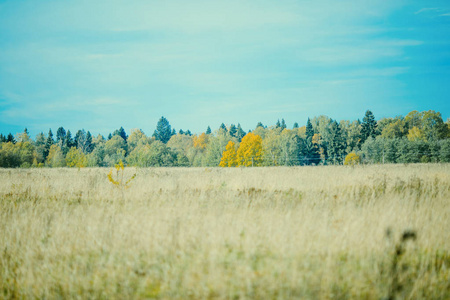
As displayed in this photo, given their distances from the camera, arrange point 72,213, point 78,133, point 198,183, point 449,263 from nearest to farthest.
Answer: point 449,263
point 72,213
point 198,183
point 78,133

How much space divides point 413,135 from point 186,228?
3171 inches

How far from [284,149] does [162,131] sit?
9007cm

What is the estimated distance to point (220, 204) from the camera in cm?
888

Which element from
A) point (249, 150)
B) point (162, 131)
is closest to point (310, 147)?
point (249, 150)

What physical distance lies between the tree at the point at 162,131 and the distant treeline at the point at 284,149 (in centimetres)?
2985

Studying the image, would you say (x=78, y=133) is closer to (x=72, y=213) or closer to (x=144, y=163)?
(x=144, y=163)

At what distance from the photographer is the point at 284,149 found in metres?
80.4

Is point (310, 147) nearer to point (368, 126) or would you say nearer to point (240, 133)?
point (368, 126)

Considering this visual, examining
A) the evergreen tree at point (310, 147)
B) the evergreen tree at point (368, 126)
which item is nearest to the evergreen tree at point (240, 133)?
the evergreen tree at point (310, 147)

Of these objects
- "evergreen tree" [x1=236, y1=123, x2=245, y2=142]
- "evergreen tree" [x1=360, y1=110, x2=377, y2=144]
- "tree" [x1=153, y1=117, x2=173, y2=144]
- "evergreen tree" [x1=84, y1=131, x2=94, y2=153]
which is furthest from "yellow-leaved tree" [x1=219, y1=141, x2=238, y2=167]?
"tree" [x1=153, y1=117, x2=173, y2=144]

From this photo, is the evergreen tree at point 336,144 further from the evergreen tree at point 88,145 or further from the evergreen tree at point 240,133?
the evergreen tree at point 88,145

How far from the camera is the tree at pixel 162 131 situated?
511 feet

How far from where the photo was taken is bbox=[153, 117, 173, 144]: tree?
156m

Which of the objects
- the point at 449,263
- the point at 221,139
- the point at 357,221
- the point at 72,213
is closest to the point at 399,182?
the point at 357,221
